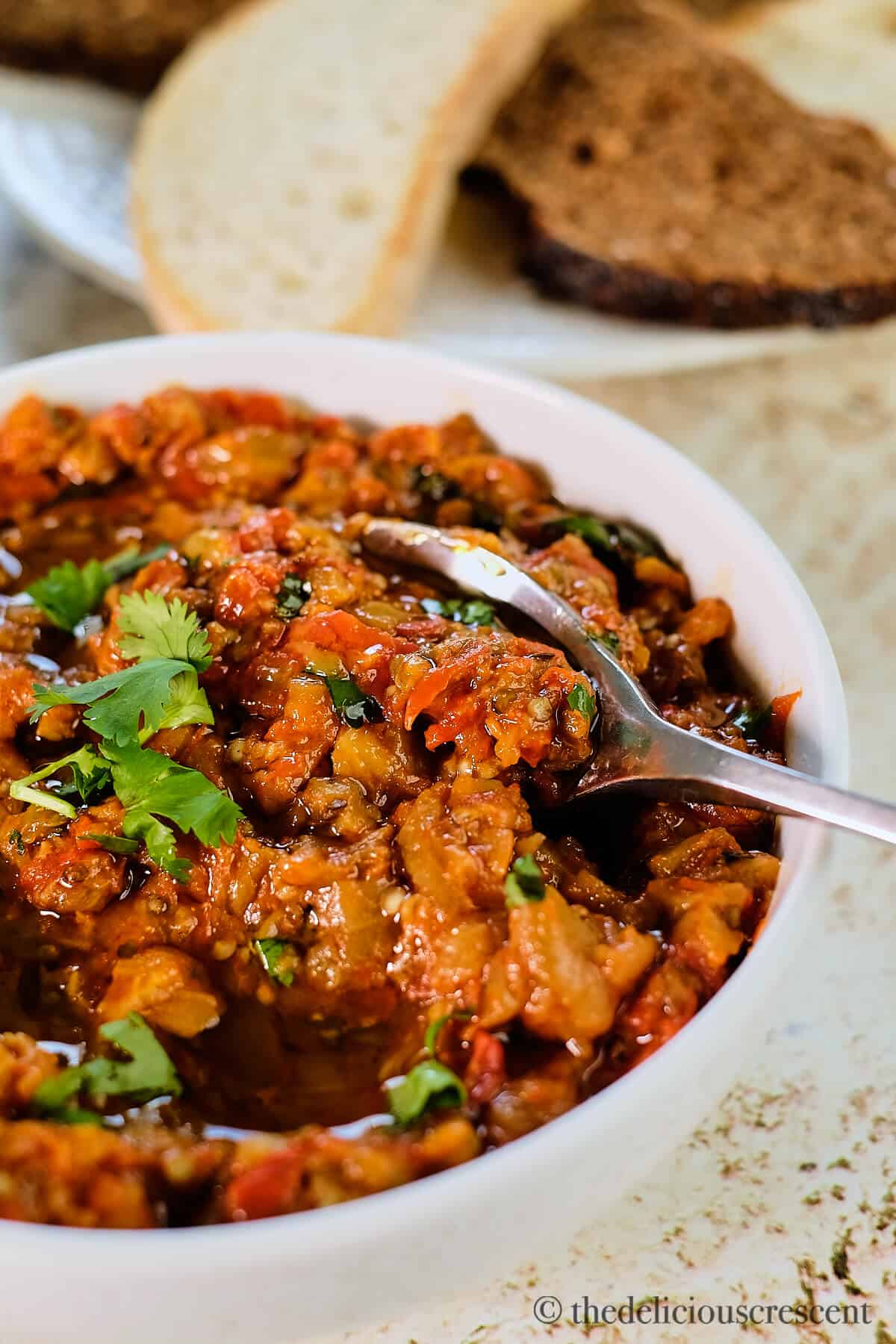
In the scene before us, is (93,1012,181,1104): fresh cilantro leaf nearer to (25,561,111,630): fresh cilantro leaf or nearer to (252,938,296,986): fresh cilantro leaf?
(252,938,296,986): fresh cilantro leaf

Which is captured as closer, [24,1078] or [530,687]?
[24,1078]

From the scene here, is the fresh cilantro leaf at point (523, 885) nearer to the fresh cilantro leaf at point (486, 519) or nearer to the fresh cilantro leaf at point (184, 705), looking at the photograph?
the fresh cilantro leaf at point (184, 705)

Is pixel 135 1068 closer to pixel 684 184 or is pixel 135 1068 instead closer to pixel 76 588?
pixel 76 588

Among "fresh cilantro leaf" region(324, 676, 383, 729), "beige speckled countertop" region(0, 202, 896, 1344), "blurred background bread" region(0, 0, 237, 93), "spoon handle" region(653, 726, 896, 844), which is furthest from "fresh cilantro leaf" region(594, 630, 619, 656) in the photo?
"blurred background bread" region(0, 0, 237, 93)

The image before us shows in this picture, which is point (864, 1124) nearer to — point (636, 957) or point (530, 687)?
point (636, 957)

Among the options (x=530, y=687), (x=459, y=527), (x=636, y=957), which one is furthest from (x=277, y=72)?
(x=636, y=957)
